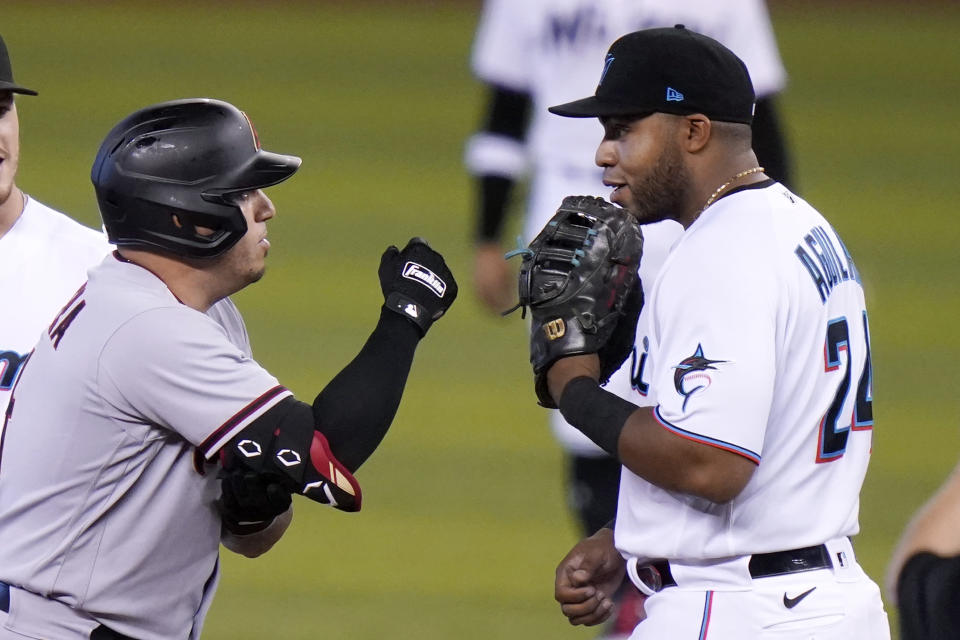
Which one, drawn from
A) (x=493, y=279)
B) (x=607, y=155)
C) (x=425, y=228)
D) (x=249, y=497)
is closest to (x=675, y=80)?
(x=607, y=155)

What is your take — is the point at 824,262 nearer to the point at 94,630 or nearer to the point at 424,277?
the point at 424,277

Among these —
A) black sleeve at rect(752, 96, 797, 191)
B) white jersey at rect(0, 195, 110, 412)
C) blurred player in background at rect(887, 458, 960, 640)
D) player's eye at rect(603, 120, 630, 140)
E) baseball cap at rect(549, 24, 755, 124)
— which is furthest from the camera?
black sleeve at rect(752, 96, 797, 191)

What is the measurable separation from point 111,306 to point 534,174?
2.42 m

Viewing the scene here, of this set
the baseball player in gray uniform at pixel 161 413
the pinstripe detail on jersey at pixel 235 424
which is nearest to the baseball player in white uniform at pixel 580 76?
the baseball player in gray uniform at pixel 161 413

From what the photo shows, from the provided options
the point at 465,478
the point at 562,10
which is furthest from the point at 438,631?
the point at 562,10

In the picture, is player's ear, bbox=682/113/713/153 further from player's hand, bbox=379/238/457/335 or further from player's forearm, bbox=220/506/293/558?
player's forearm, bbox=220/506/293/558

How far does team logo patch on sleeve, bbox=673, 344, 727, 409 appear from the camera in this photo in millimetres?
2754

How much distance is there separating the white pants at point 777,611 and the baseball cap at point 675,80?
3.06 feet

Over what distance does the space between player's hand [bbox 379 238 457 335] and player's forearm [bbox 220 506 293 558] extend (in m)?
0.56

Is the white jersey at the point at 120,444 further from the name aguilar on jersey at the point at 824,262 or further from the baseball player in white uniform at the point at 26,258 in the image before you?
the name aguilar on jersey at the point at 824,262

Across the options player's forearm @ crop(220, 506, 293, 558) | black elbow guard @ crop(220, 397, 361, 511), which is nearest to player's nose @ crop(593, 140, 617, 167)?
black elbow guard @ crop(220, 397, 361, 511)

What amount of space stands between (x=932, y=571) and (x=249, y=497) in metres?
1.54

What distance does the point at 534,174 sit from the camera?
516 centimetres

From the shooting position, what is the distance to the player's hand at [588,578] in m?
3.22
